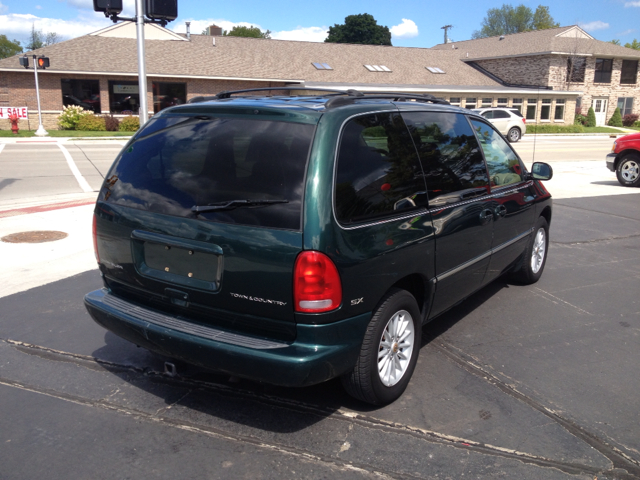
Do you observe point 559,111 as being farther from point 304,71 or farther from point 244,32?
point 244,32

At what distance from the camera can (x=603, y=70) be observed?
50281 millimetres

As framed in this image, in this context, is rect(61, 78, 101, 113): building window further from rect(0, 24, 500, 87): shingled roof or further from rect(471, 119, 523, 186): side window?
rect(471, 119, 523, 186): side window

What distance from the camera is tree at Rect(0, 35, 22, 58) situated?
3796 inches

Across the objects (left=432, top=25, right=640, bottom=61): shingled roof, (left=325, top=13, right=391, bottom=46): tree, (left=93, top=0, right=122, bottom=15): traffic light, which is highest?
(left=325, top=13, right=391, bottom=46): tree

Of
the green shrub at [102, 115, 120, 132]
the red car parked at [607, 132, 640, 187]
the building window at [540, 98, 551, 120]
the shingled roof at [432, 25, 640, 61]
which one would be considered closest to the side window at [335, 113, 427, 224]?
the red car parked at [607, 132, 640, 187]

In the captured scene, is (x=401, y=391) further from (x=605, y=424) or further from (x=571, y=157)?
(x=571, y=157)

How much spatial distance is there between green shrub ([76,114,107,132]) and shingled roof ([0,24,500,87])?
3.21m

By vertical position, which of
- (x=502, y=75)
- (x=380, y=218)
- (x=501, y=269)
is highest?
(x=502, y=75)

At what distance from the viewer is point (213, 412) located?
3.57m

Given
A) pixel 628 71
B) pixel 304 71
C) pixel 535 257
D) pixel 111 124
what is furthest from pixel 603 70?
pixel 535 257

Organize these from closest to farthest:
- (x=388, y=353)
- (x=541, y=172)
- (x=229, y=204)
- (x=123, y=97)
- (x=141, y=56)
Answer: (x=229, y=204) → (x=388, y=353) → (x=541, y=172) → (x=141, y=56) → (x=123, y=97)

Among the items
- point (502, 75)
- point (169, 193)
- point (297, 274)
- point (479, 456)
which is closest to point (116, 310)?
point (169, 193)

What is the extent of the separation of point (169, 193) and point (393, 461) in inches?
76.7

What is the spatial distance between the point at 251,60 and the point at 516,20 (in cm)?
7915
